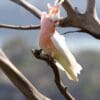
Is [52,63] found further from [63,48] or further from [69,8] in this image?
[69,8]

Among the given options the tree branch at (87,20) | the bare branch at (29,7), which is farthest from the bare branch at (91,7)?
the bare branch at (29,7)

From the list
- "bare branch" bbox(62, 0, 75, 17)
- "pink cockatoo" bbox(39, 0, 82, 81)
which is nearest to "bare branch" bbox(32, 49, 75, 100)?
"pink cockatoo" bbox(39, 0, 82, 81)

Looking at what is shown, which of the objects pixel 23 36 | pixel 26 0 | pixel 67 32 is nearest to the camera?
pixel 67 32

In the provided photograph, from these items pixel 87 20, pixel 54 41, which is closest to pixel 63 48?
pixel 54 41

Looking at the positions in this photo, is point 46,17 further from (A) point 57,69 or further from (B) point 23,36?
(B) point 23,36

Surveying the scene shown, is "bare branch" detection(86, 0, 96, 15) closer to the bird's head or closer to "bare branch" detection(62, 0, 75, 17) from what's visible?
"bare branch" detection(62, 0, 75, 17)

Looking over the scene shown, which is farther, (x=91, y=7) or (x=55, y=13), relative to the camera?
(x=91, y=7)

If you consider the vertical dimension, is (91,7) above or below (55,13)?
below

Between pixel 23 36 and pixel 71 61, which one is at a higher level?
pixel 71 61

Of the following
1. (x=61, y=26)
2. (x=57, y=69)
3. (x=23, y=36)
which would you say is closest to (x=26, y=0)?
(x=61, y=26)
